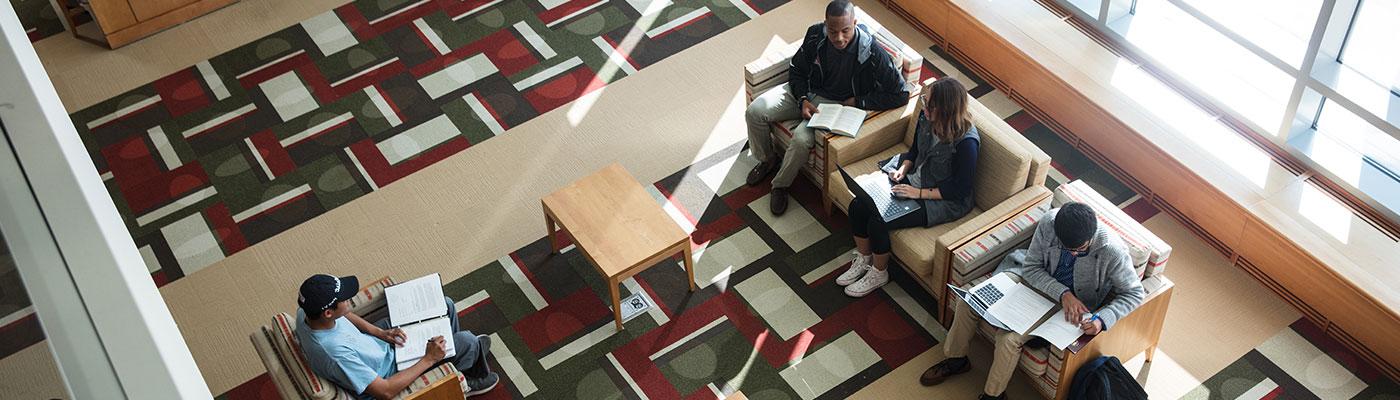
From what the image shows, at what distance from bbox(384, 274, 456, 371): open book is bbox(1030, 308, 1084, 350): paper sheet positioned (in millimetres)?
2518

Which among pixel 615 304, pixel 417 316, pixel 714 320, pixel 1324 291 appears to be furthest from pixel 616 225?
pixel 1324 291

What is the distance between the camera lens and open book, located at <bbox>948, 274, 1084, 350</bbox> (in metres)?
5.36

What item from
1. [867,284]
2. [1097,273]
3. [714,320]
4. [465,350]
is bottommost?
[714,320]

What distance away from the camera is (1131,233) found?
222 inches

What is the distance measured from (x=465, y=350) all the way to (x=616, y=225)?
0.96 m

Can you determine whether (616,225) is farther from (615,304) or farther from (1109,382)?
(1109,382)

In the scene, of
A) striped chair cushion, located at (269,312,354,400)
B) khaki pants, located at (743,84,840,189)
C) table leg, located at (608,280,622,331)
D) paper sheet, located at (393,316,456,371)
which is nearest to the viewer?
striped chair cushion, located at (269,312,354,400)

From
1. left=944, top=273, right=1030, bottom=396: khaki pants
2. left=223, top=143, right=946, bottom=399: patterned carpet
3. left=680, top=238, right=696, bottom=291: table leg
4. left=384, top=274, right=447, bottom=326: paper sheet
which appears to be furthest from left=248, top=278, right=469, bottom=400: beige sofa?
left=944, top=273, right=1030, bottom=396: khaki pants

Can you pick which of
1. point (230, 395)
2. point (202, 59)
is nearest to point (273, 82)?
point (202, 59)

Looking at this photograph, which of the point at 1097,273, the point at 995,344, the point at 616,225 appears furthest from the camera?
the point at 616,225

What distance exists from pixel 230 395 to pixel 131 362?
4588 mm

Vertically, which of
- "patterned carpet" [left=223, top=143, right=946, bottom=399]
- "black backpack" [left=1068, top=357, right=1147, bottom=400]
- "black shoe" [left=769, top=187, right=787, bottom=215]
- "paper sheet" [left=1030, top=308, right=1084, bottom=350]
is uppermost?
"paper sheet" [left=1030, top=308, right=1084, bottom=350]

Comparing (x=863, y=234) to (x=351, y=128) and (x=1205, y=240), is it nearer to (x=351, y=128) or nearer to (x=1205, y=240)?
(x=1205, y=240)

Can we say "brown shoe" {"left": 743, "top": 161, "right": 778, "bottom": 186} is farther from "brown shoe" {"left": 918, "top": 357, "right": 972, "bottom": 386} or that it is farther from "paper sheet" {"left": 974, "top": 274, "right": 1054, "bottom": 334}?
"paper sheet" {"left": 974, "top": 274, "right": 1054, "bottom": 334}
